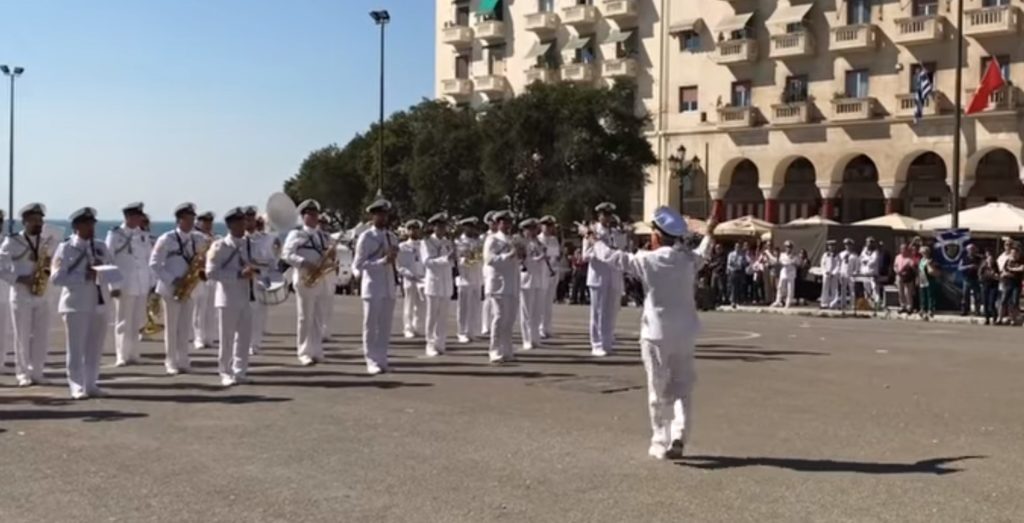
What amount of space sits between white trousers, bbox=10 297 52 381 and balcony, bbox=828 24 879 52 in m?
40.9

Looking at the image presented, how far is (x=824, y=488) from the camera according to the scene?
316 inches

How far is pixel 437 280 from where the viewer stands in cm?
1839

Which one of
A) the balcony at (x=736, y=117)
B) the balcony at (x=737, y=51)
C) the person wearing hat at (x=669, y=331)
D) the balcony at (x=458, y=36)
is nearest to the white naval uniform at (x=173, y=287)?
the person wearing hat at (x=669, y=331)

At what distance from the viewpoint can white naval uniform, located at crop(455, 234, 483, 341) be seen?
19.5m

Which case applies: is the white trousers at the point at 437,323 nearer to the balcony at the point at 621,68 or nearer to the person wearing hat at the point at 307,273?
the person wearing hat at the point at 307,273

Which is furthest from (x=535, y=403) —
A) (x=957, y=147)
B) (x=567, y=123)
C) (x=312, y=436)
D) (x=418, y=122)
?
(x=418, y=122)

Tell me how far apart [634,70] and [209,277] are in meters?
45.5

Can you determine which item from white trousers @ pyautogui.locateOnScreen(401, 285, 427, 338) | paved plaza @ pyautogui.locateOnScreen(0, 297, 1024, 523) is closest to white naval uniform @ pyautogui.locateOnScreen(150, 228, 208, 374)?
paved plaza @ pyautogui.locateOnScreen(0, 297, 1024, 523)

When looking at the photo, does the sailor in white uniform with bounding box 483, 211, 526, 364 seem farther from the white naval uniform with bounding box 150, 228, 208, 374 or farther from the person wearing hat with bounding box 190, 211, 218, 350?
the person wearing hat with bounding box 190, 211, 218, 350

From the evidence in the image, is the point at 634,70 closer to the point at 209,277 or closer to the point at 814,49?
the point at 814,49

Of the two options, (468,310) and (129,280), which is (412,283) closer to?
(468,310)

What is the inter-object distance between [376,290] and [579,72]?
4461 cm

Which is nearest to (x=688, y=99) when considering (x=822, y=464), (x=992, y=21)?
(x=992, y=21)

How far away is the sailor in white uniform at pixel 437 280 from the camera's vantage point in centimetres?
1769
